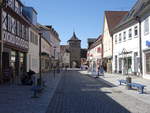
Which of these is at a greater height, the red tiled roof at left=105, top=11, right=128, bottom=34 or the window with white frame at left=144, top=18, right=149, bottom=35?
the red tiled roof at left=105, top=11, right=128, bottom=34

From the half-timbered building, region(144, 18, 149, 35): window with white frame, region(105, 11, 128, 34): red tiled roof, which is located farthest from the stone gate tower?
region(144, 18, 149, 35): window with white frame

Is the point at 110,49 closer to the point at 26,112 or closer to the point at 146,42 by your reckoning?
the point at 146,42

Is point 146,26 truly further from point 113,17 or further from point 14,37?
point 113,17

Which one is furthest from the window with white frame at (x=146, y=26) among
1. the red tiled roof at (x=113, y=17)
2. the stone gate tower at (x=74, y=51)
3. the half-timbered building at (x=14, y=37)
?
the stone gate tower at (x=74, y=51)

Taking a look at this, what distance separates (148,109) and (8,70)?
→ 1416 centimetres

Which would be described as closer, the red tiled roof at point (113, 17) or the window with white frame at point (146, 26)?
the window with white frame at point (146, 26)

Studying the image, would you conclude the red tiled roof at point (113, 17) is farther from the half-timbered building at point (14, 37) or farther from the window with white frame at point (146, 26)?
the window with white frame at point (146, 26)

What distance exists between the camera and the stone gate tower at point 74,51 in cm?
11794

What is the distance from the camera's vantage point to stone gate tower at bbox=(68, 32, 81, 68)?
387ft

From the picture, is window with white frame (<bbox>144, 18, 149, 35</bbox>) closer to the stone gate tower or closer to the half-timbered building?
the half-timbered building

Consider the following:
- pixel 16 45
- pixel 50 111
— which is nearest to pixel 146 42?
pixel 16 45

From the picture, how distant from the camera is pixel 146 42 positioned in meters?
28.5

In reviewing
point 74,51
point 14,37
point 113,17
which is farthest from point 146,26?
point 74,51

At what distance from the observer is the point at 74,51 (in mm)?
119812
